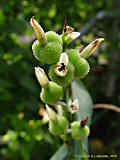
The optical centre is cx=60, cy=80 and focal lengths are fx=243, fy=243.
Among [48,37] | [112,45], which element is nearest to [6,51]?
[48,37]

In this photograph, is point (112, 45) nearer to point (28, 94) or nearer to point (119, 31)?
point (119, 31)

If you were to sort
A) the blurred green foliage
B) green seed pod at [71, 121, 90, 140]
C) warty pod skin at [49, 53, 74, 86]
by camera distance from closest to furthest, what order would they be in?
warty pod skin at [49, 53, 74, 86] < green seed pod at [71, 121, 90, 140] < the blurred green foliage

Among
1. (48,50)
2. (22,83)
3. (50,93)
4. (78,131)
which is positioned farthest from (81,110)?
(22,83)

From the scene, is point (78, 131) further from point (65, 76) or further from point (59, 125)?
point (65, 76)

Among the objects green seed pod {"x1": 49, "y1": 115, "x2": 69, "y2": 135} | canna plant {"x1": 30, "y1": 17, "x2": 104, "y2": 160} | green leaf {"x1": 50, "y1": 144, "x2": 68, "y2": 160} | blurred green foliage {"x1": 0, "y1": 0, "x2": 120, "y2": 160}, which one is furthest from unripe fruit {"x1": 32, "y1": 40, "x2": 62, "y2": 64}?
blurred green foliage {"x1": 0, "y1": 0, "x2": 120, "y2": 160}

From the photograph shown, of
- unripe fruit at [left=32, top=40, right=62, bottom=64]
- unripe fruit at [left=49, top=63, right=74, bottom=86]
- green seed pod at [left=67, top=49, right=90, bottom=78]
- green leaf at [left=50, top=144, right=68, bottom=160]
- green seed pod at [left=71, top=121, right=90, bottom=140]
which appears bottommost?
green leaf at [left=50, top=144, right=68, bottom=160]

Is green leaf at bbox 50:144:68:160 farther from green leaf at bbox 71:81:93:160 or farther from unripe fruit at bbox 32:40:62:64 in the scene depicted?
unripe fruit at bbox 32:40:62:64

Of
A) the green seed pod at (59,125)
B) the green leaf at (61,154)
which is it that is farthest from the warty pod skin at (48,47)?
the green leaf at (61,154)
